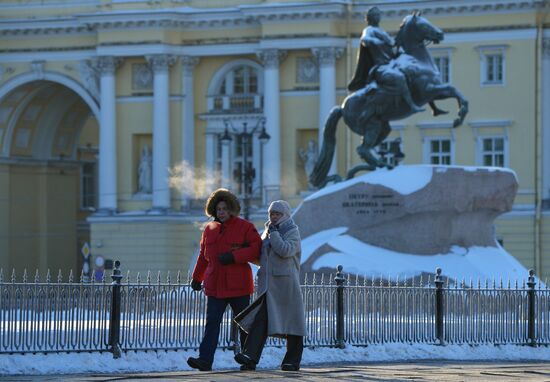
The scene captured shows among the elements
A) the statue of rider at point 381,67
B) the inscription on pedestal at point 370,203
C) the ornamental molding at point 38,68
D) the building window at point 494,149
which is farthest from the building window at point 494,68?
the inscription on pedestal at point 370,203

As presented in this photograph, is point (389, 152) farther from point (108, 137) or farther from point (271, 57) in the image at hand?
point (108, 137)

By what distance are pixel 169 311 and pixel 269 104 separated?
157 ft

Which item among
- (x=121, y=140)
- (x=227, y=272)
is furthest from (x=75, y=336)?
(x=121, y=140)

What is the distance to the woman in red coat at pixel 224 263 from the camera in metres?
21.1

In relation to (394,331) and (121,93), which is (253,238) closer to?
(394,331)

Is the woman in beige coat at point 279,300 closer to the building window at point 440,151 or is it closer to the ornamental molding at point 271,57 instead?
the building window at point 440,151

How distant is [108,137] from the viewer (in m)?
74.8

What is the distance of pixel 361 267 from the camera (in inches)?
1446

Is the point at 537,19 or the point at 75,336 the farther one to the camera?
the point at 537,19

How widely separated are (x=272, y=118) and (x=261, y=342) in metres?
51.9

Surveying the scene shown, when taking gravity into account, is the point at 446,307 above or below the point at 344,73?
below

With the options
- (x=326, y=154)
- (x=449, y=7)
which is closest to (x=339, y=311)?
(x=326, y=154)

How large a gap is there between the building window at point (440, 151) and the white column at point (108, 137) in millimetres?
11530

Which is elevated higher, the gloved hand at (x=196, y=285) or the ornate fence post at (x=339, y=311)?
the gloved hand at (x=196, y=285)
